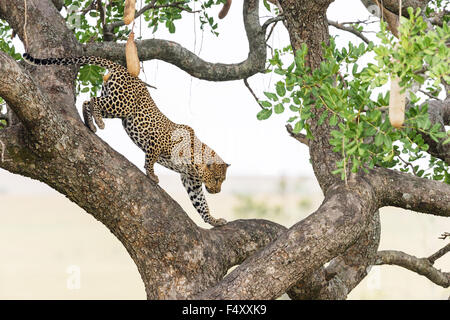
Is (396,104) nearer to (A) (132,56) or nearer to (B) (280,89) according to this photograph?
(B) (280,89)

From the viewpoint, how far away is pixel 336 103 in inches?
128

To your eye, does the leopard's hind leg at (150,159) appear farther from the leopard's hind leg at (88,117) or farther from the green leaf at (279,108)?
the green leaf at (279,108)

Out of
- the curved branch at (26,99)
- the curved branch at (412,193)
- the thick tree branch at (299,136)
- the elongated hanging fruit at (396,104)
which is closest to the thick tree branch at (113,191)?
the curved branch at (26,99)

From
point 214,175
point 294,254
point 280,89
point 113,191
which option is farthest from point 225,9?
point 294,254

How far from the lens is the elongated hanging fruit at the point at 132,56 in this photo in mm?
3807

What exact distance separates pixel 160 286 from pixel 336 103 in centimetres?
157

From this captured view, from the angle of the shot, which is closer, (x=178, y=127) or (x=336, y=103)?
(x=336, y=103)

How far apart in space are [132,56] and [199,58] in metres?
1.57

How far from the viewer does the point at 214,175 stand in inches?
185

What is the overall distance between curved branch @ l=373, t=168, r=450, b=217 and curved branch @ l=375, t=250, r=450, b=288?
42.1 inches

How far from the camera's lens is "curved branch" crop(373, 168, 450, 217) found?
421 cm

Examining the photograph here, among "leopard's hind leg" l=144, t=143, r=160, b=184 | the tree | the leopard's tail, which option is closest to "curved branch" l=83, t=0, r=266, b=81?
the tree

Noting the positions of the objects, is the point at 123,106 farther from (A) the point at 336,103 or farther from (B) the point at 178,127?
(A) the point at 336,103

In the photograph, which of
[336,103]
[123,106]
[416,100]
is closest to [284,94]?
[336,103]
